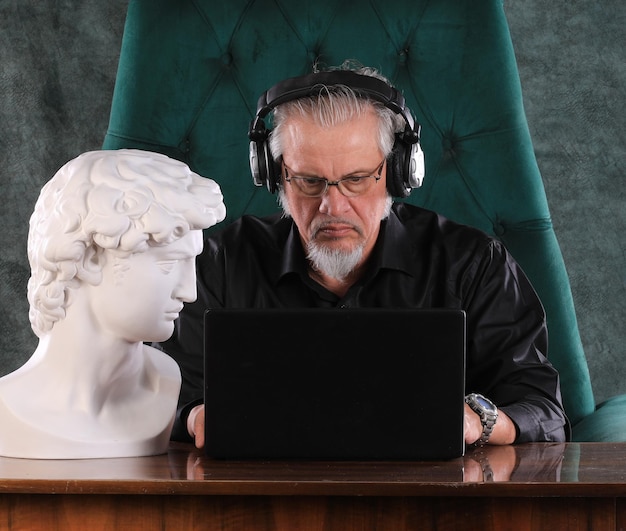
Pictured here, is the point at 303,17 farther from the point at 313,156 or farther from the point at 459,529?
the point at 459,529

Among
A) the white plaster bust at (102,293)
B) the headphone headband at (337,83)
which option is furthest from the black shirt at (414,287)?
the white plaster bust at (102,293)

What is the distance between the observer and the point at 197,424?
1160 mm

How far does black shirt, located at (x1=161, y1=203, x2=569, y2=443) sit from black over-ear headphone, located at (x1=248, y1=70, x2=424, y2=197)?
0.12m

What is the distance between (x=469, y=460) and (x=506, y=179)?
0.95 meters

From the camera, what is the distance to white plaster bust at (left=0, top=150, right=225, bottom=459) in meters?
1.03

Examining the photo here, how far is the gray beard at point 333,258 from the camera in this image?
159cm

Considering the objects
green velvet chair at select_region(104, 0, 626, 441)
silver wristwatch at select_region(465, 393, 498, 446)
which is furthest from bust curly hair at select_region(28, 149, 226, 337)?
green velvet chair at select_region(104, 0, 626, 441)

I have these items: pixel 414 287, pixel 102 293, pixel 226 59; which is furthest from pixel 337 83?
pixel 102 293

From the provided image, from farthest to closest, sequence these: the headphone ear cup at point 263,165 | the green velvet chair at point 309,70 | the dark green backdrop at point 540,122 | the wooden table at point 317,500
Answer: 1. the dark green backdrop at point 540,122
2. the green velvet chair at point 309,70
3. the headphone ear cup at point 263,165
4. the wooden table at point 317,500

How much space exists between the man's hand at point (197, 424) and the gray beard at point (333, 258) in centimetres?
39

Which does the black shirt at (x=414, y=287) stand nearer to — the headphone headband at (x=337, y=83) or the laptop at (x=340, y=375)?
the headphone headband at (x=337, y=83)

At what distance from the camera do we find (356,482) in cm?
87

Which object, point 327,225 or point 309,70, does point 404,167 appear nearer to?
point 327,225

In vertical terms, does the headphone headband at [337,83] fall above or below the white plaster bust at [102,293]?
above
